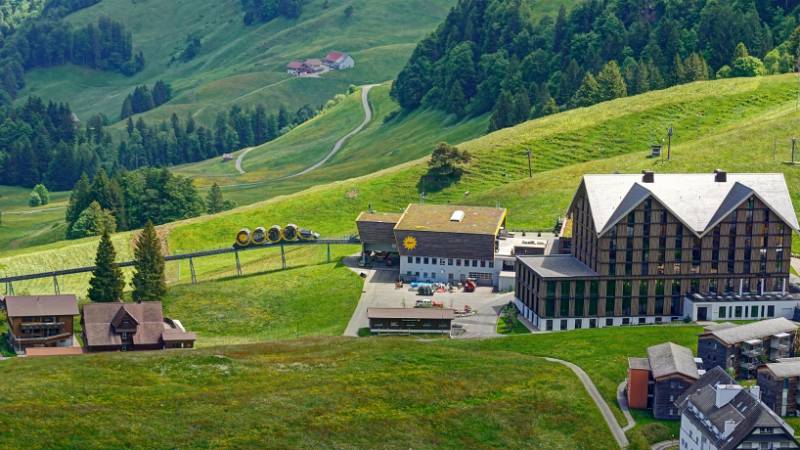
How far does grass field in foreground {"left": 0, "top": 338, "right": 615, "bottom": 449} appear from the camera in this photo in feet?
334

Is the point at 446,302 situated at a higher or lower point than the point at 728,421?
higher

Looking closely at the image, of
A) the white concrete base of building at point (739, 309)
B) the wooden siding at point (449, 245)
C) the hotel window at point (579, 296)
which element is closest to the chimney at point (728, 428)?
the white concrete base of building at point (739, 309)

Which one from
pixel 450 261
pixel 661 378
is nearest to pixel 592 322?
pixel 450 261

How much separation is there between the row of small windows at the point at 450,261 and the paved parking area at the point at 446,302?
3489mm

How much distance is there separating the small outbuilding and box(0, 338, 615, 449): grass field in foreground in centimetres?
1490

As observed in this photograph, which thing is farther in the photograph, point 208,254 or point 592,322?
point 208,254

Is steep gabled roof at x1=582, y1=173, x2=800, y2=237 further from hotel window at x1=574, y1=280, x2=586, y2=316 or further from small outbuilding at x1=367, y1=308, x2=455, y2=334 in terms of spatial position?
small outbuilding at x1=367, y1=308, x2=455, y2=334

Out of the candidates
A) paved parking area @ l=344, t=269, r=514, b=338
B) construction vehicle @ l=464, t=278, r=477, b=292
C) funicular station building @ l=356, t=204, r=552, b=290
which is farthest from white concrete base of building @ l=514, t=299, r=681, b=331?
funicular station building @ l=356, t=204, r=552, b=290

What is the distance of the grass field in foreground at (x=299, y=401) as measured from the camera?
4006 inches

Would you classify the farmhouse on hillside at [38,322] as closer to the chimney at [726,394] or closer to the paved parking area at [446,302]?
the paved parking area at [446,302]

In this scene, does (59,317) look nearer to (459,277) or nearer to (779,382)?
(459,277)

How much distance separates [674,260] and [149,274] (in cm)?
6926

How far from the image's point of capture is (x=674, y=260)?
140000 mm

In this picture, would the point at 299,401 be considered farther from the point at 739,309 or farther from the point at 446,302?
the point at 739,309
